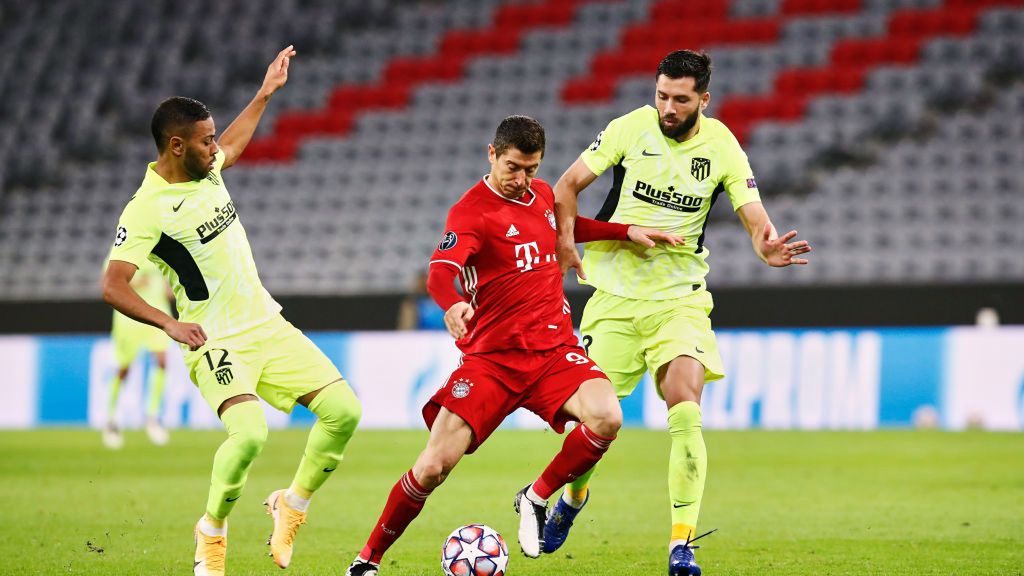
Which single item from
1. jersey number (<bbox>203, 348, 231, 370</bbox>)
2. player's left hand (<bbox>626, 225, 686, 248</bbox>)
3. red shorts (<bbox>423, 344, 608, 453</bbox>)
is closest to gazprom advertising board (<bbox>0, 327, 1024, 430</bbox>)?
player's left hand (<bbox>626, 225, 686, 248</bbox>)

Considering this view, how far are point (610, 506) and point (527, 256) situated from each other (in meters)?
3.12

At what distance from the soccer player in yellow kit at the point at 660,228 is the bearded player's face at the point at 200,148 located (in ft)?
5.42

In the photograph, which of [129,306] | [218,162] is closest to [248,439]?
[129,306]

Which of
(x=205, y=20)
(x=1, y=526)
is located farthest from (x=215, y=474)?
(x=205, y=20)

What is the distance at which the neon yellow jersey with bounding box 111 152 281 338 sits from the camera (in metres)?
5.52

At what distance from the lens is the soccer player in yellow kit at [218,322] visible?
5.45m

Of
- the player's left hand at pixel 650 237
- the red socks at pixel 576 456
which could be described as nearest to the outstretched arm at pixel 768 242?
the player's left hand at pixel 650 237

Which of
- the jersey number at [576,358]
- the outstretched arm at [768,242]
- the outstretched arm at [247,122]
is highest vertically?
the outstretched arm at [247,122]

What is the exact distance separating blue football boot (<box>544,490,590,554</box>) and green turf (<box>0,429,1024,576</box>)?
0.08 metres

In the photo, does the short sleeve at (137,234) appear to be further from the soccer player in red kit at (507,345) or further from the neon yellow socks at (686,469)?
the neon yellow socks at (686,469)

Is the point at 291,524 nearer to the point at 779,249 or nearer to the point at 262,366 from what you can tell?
the point at 262,366

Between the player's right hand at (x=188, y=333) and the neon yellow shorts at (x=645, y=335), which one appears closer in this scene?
the player's right hand at (x=188, y=333)

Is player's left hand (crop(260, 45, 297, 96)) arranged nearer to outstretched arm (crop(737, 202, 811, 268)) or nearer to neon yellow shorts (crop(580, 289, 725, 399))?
neon yellow shorts (crop(580, 289, 725, 399))

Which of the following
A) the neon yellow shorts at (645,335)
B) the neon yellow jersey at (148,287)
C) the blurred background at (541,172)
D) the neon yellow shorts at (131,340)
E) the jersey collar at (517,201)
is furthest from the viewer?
the blurred background at (541,172)
